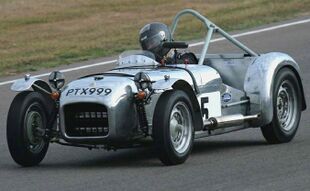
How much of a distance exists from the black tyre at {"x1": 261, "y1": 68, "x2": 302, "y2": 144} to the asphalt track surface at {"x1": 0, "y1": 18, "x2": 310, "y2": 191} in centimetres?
13

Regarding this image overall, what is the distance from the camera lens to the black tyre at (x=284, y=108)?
10562 millimetres

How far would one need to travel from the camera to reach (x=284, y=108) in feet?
35.7

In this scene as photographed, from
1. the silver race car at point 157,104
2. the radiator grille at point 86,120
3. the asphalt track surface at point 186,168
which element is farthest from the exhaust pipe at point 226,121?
the radiator grille at point 86,120

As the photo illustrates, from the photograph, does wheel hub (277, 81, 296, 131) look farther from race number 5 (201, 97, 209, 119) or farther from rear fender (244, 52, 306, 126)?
race number 5 (201, 97, 209, 119)

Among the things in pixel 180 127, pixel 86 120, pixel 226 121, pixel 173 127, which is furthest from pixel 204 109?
pixel 86 120

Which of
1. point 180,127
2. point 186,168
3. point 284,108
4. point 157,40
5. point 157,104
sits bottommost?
point 186,168

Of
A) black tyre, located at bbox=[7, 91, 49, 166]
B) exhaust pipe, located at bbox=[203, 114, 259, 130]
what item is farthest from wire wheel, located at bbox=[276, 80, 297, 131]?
black tyre, located at bbox=[7, 91, 49, 166]

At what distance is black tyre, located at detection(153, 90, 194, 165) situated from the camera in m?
9.07

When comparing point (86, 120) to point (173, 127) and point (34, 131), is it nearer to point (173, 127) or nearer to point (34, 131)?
point (34, 131)

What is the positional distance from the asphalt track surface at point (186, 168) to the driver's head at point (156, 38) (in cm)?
101

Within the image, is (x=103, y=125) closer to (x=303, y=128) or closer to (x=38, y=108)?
(x=38, y=108)

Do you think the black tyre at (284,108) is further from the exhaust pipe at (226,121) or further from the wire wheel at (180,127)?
the wire wheel at (180,127)

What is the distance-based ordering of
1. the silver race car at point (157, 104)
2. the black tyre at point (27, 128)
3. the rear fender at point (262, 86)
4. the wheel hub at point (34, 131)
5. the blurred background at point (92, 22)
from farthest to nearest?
the blurred background at point (92, 22) < the rear fender at point (262, 86) < the wheel hub at point (34, 131) < the black tyre at point (27, 128) < the silver race car at point (157, 104)

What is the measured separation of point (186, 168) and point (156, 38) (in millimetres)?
1853
